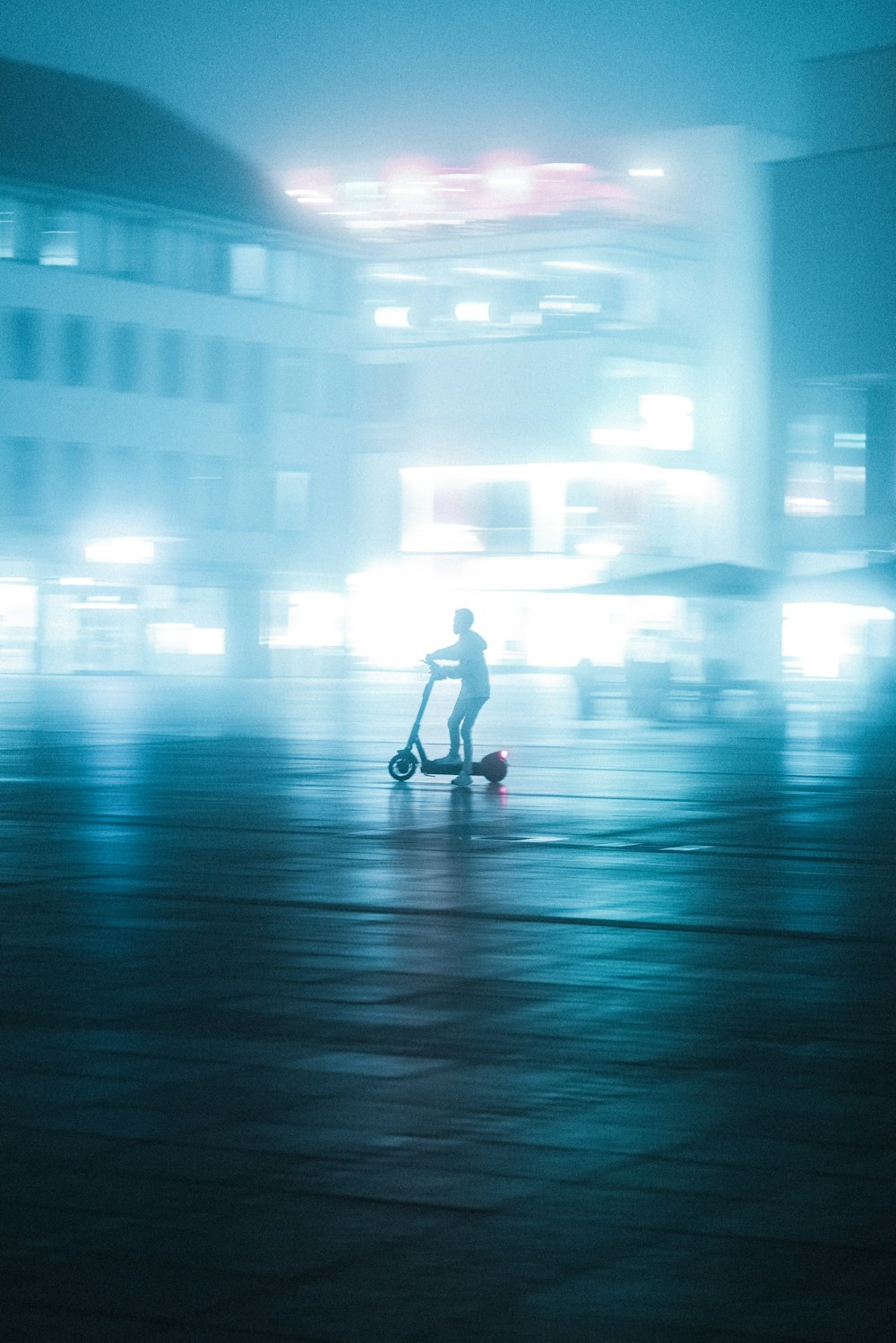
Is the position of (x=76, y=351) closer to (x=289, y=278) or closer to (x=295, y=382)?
(x=289, y=278)

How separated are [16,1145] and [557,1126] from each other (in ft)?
4.80

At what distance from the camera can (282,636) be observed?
262ft

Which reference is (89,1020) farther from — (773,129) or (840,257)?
(773,129)

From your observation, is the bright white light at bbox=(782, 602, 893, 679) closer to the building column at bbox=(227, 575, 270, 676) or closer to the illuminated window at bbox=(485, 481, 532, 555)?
the illuminated window at bbox=(485, 481, 532, 555)

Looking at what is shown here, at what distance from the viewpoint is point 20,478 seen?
72.4m

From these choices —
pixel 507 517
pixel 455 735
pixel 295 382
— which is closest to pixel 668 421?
pixel 507 517

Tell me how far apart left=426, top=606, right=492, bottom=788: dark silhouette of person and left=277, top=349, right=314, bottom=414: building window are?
5738 centimetres

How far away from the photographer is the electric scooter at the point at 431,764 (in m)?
22.8

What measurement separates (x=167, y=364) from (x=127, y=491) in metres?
4.25

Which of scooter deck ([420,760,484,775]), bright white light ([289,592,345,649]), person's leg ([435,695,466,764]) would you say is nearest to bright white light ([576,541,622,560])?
bright white light ([289,592,345,649])

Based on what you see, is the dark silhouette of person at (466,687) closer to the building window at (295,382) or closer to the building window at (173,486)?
the building window at (173,486)

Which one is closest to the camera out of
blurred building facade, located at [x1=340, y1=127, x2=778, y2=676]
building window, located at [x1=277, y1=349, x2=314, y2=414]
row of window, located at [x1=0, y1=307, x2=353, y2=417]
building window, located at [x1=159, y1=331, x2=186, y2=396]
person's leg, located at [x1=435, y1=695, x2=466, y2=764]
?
person's leg, located at [x1=435, y1=695, x2=466, y2=764]

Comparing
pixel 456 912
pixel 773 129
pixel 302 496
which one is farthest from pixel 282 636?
pixel 456 912

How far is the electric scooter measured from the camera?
22.8 meters
